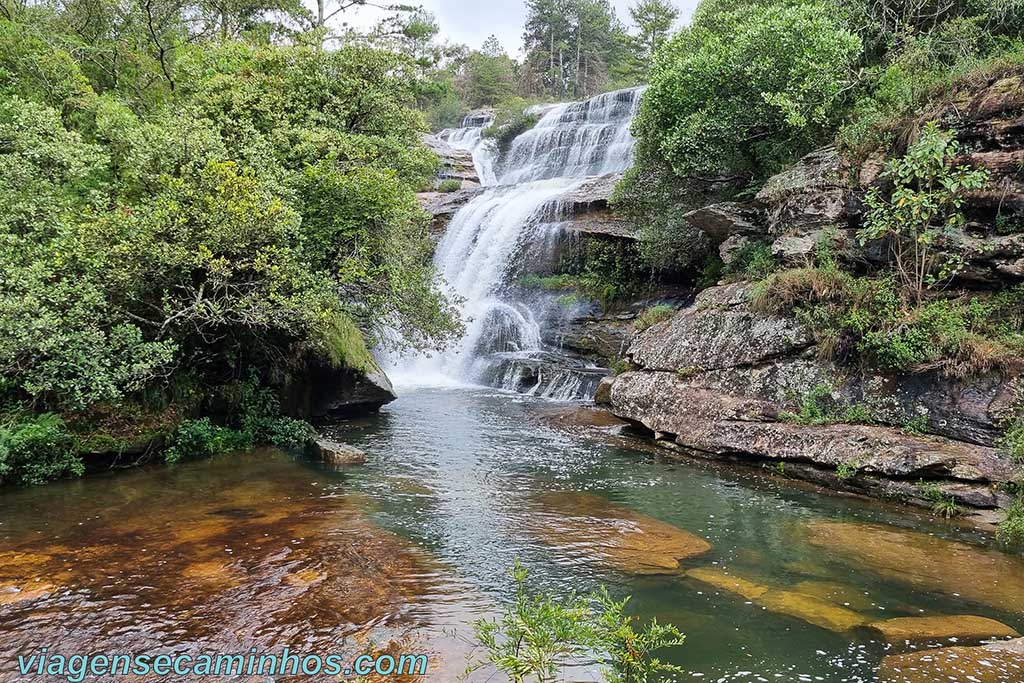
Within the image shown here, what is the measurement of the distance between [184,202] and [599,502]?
25.3ft

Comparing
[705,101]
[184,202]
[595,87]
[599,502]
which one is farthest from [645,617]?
[595,87]

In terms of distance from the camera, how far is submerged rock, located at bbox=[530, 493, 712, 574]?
22.0 feet

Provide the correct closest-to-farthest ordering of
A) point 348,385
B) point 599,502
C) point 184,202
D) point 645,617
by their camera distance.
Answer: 1. point 645,617
2. point 599,502
3. point 184,202
4. point 348,385

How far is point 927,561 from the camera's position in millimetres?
6703

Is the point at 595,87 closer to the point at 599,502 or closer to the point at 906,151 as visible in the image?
the point at 906,151

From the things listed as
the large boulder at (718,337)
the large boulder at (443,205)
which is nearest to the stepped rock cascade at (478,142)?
the large boulder at (443,205)

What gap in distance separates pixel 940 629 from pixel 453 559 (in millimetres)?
4254

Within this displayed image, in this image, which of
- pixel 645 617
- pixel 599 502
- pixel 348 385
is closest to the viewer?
pixel 645 617

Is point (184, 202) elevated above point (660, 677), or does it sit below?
above

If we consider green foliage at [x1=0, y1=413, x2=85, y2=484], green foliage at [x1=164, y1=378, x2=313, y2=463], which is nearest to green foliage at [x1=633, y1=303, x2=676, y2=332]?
green foliage at [x1=164, y1=378, x2=313, y2=463]

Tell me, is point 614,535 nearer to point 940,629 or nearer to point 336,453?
point 940,629

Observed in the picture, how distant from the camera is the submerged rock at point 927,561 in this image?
6.03 m

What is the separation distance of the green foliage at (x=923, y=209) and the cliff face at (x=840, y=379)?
319 mm

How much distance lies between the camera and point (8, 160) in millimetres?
10195
